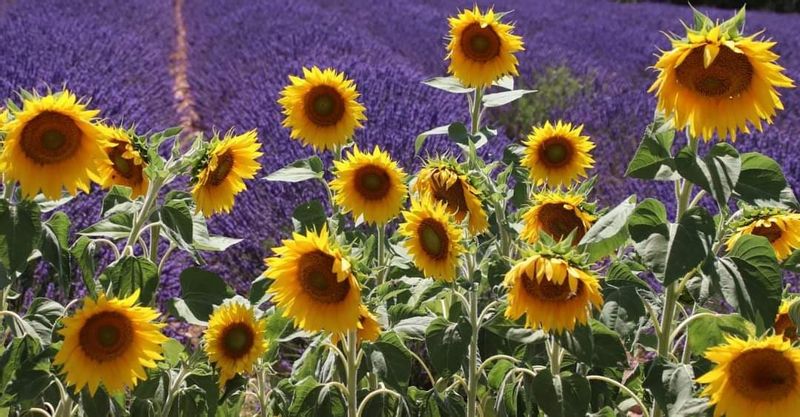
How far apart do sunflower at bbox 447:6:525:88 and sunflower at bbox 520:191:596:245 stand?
39 cm

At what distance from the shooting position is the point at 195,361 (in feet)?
4.97

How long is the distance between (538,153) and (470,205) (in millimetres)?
318

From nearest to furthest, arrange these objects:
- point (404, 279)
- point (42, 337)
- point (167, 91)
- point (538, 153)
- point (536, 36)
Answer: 1. point (42, 337)
2. point (404, 279)
3. point (538, 153)
4. point (167, 91)
5. point (536, 36)

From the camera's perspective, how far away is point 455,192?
1.50 m

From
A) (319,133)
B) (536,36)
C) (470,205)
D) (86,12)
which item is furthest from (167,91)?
(470,205)

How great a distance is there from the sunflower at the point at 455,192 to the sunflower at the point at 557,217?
0.08m

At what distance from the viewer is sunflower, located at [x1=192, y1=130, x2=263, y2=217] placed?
1399 millimetres

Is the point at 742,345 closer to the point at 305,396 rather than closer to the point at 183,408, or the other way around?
the point at 305,396

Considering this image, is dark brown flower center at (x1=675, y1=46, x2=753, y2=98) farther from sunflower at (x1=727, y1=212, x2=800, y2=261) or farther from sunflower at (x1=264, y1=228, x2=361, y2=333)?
sunflower at (x1=264, y1=228, x2=361, y2=333)

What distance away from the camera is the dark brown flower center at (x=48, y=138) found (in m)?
1.21

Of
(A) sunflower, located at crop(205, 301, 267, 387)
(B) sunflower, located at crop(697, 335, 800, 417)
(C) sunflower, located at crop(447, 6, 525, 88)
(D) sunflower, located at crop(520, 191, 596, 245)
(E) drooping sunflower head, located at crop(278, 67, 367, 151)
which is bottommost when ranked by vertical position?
(B) sunflower, located at crop(697, 335, 800, 417)

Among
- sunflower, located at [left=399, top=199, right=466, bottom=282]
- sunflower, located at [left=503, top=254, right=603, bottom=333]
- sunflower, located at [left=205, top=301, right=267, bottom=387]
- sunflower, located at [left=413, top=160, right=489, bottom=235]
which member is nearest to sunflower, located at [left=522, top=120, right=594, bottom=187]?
sunflower, located at [left=413, top=160, right=489, bottom=235]

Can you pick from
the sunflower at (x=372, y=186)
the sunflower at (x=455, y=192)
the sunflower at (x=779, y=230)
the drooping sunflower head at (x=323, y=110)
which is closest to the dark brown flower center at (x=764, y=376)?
the sunflower at (x=779, y=230)

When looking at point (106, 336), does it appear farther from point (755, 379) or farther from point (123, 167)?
point (755, 379)
